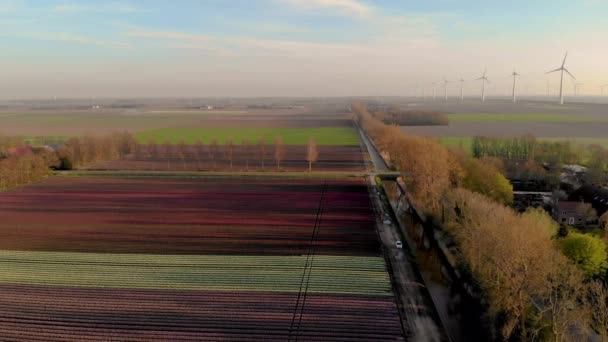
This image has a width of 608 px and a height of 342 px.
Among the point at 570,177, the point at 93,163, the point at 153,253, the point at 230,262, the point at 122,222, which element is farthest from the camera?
the point at 93,163

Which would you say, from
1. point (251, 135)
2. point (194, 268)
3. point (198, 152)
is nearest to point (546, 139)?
point (251, 135)

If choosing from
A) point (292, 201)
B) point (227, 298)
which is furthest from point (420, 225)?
point (227, 298)

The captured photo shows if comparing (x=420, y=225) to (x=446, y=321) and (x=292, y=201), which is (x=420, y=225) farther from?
(x=446, y=321)

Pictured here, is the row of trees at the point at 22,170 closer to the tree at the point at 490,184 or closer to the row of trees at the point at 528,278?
the row of trees at the point at 528,278

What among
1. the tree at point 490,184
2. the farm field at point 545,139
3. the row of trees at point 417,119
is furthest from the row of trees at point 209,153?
the row of trees at point 417,119

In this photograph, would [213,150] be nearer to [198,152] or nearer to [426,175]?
[198,152]
